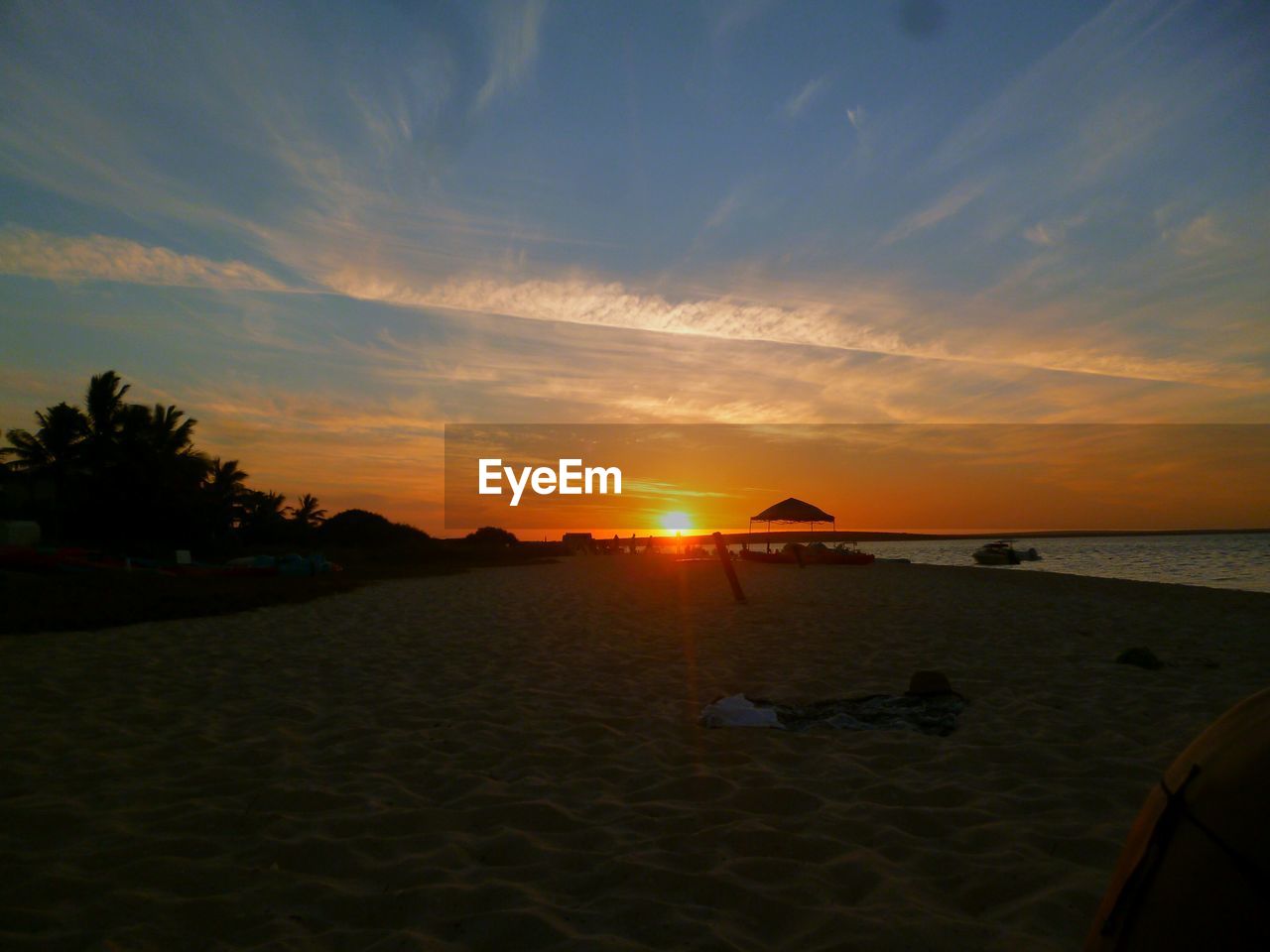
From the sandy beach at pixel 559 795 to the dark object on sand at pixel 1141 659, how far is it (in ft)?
0.62

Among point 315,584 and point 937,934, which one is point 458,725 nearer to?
point 937,934

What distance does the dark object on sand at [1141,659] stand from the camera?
25.1ft

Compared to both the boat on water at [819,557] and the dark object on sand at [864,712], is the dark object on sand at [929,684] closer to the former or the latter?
the dark object on sand at [864,712]

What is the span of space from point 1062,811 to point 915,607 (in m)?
10.6

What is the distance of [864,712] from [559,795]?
2.88m

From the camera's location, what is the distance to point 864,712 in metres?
5.91

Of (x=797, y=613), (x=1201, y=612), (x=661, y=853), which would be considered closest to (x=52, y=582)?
(x=797, y=613)

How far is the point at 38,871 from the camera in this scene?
3.10 meters

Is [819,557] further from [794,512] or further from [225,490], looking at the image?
[225,490]

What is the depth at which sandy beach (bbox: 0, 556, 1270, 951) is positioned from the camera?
112 inches

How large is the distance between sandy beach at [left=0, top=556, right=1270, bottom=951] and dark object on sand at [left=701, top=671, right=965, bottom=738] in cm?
20

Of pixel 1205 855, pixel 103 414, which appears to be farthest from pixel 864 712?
pixel 103 414

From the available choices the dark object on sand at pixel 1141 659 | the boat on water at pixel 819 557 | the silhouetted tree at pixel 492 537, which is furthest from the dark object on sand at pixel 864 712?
the silhouetted tree at pixel 492 537

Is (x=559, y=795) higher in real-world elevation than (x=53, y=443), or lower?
lower
